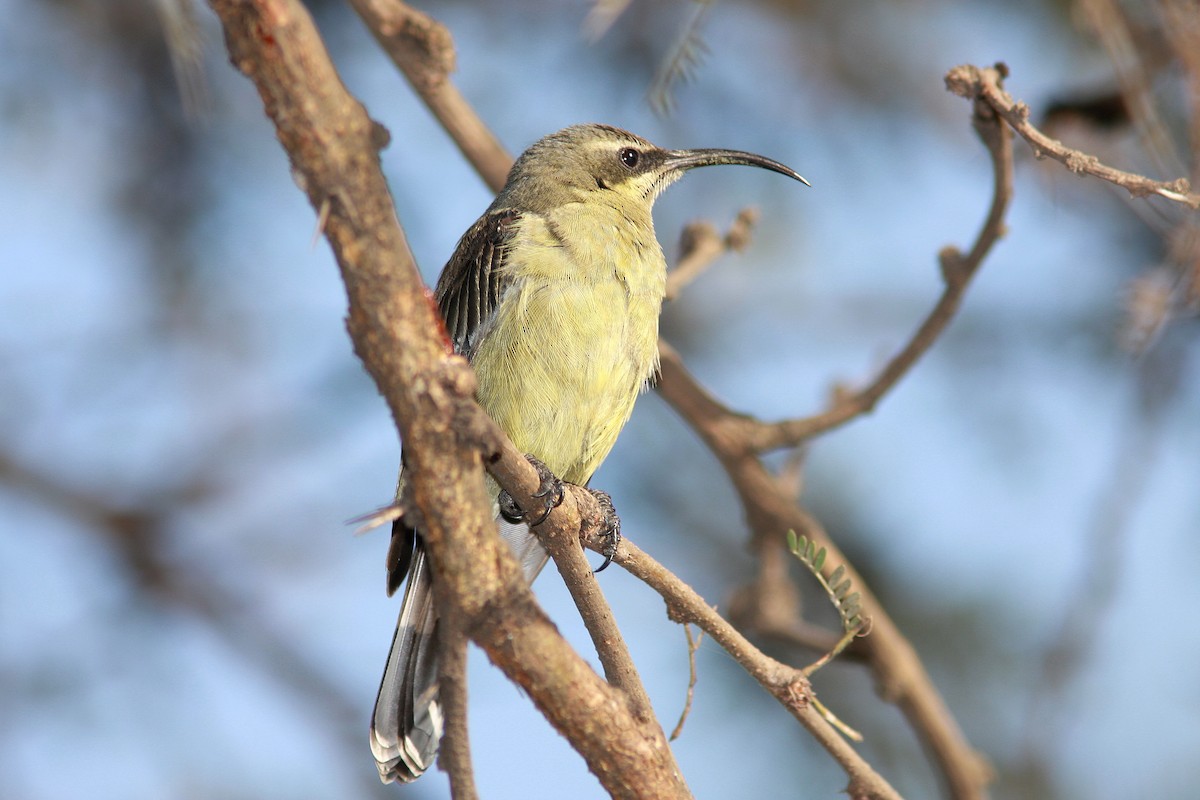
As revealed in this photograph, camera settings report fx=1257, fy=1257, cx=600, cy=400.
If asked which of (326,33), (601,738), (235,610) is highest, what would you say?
(326,33)

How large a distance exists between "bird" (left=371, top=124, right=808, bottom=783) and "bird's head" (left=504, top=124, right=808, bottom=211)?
0.37 meters

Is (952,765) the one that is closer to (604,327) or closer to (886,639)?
(886,639)

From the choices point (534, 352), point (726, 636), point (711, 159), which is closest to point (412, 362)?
point (726, 636)

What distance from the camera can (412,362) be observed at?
83.0 inches

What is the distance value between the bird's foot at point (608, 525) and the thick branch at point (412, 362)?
91 cm

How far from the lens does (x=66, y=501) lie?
6.93 metres

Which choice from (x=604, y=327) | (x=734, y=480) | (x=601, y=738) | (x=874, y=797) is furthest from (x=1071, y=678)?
(x=601, y=738)

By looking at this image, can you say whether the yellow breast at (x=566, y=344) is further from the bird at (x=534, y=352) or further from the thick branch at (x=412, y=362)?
the thick branch at (x=412, y=362)

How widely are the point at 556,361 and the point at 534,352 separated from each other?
0.25 ft

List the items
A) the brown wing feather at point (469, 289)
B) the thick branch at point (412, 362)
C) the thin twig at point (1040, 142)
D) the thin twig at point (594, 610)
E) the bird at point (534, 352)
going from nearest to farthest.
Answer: the thick branch at point (412, 362) → the thin twig at point (1040, 142) → the thin twig at point (594, 610) → the bird at point (534, 352) → the brown wing feather at point (469, 289)

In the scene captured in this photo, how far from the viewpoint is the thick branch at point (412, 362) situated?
6.45ft

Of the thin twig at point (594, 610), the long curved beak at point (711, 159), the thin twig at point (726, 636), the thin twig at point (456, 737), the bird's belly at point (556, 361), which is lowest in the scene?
the thin twig at point (456, 737)

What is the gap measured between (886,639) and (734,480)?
0.84 metres

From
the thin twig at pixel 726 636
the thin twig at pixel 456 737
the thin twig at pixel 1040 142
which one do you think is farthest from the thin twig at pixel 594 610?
the thin twig at pixel 1040 142
